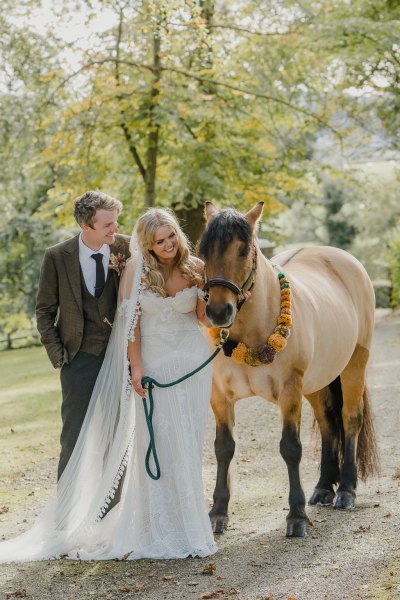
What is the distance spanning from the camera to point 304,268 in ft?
22.3

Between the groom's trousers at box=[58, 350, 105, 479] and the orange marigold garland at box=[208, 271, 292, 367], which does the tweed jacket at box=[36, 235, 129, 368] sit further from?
the orange marigold garland at box=[208, 271, 292, 367]

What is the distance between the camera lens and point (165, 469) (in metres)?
5.18

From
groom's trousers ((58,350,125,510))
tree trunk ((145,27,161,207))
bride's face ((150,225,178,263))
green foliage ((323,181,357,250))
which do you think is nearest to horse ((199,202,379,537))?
bride's face ((150,225,178,263))

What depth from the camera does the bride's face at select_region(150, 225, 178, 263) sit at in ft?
16.4

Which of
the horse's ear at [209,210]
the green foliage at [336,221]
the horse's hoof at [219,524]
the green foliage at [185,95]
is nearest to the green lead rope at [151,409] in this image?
the horse's hoof at [219,524]

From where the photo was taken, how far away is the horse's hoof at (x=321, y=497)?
21.1 feet

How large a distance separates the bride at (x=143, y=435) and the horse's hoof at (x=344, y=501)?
4.58ft

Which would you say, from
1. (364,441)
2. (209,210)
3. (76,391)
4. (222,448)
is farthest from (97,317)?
(364,441)

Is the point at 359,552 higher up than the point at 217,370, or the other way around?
the point at 217,370

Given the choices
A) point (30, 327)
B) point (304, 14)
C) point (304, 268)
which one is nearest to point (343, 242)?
point (30, 327)

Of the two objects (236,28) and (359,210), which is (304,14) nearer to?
(236,28)

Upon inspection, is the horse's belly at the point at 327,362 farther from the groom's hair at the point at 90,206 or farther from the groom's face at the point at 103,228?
the groom's hair at the point at 90,206

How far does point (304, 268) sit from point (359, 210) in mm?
31768

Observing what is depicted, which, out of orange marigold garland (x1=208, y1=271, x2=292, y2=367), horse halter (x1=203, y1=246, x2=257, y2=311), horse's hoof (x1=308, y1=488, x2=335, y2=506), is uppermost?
horse halter (x1=203, y1=246, x2=257, y2=311)
